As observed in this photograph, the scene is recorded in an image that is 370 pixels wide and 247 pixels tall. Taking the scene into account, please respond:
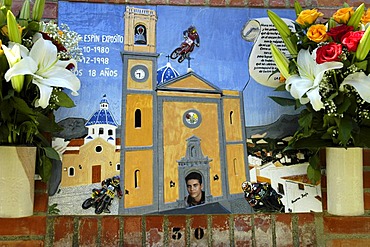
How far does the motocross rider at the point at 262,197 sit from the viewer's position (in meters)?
1.41

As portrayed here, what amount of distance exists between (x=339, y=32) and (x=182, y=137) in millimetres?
663

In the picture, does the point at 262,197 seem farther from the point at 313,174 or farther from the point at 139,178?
the point at 139,178

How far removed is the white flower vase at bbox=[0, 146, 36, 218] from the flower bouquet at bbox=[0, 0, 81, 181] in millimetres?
44

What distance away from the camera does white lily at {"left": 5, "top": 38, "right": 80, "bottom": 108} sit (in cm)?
113

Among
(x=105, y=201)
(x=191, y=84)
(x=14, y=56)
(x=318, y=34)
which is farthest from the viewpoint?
(x=191, y=84)

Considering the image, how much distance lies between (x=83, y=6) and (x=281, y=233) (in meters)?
1.18

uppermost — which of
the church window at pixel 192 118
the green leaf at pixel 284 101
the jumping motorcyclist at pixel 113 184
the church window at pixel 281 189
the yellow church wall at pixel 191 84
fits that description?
the yellow church wall at pixel 191 84

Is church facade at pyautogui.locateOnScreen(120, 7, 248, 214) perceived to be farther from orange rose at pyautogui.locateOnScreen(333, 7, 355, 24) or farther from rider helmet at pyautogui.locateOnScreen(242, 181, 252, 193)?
orange rose at pyautogui.locateOnScreen(333, 7, 355, 24)

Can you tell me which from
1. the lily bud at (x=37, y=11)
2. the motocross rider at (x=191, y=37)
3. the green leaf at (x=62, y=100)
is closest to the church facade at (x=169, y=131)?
the motocross rider at (x=191, y=37)

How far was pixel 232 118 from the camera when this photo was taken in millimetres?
1470

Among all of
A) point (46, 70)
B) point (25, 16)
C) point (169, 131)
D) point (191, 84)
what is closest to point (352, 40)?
point (191, 84)

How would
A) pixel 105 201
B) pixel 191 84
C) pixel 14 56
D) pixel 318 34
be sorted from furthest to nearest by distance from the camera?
pixel 191 84 < pixel 105 201 < pixel 318 34 < pixel 14 56

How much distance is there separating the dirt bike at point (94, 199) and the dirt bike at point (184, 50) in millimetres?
591

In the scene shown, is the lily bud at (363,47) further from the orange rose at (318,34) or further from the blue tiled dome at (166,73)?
the blue tiled dome at (166,73)
